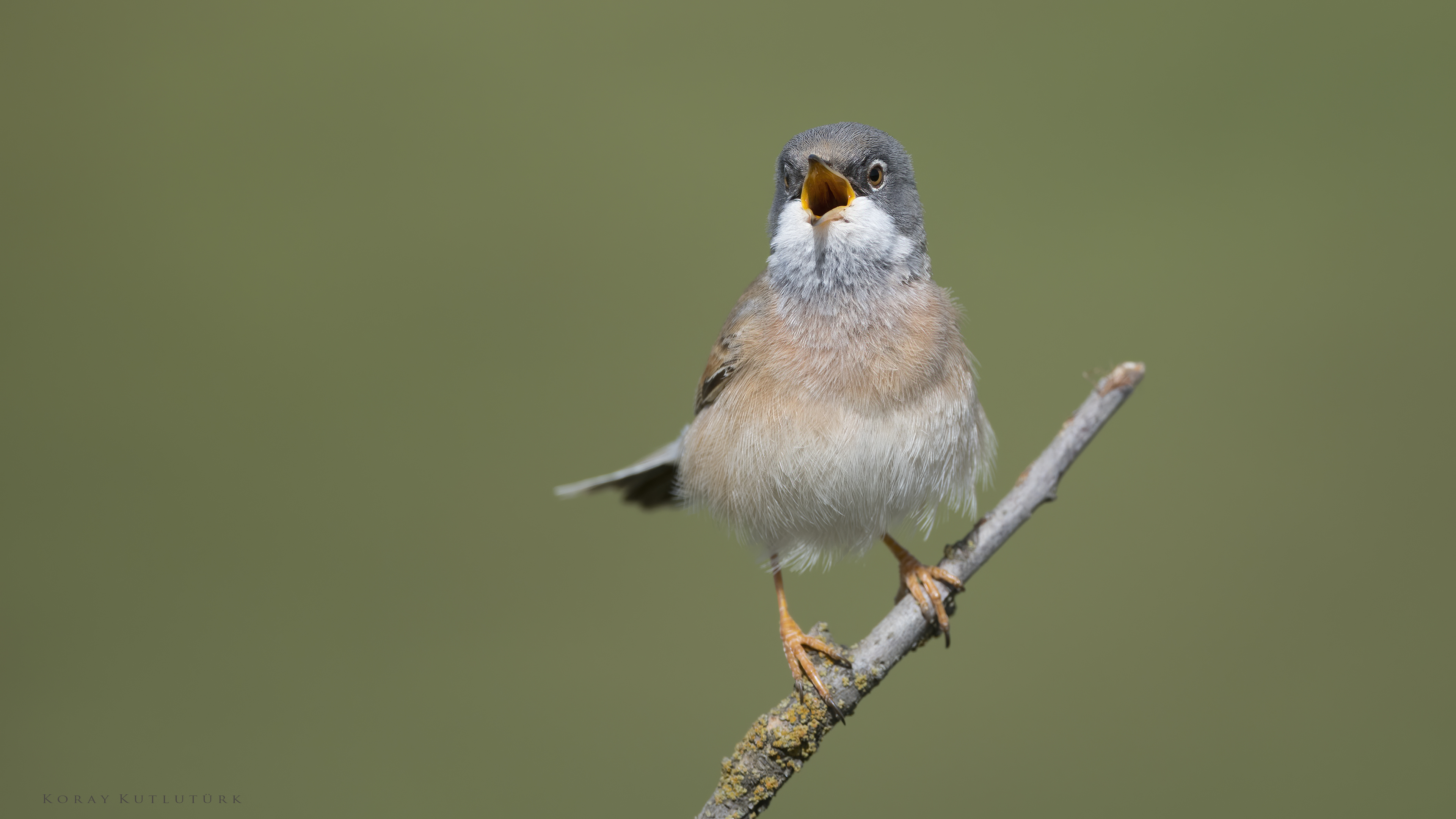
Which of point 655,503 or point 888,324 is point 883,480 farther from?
point 655,503

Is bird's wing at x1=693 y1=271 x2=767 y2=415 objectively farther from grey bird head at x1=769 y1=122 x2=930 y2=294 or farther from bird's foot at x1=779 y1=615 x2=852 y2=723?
bird's foot at x1=779 y1=615 x2=852 y2=723

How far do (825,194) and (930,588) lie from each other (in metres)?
0.84

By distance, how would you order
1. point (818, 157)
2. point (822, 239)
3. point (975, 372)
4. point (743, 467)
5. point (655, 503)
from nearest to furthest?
point (818, 157) → point (822, 239) → point (743, 467) → point (975, 372) → point (655, 503)

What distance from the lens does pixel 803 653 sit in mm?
1844

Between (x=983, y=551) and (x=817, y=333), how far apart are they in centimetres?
59

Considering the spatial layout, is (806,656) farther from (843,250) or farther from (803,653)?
(843,250)

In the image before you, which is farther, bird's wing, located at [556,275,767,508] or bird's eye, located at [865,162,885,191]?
bird's wing, located at [556,275,767,508]

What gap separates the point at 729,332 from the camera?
199cm

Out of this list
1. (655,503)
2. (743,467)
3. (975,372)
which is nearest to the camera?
(743,467)

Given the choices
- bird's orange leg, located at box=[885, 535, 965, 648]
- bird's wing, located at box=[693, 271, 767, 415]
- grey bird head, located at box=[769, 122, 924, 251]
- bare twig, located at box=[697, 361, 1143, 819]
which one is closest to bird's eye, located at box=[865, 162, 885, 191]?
grey bird head, located at box=[769, 122, 924, 251]

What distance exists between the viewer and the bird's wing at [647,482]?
2.21 meters

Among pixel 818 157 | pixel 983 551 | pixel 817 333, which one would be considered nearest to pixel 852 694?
pixel 983 551

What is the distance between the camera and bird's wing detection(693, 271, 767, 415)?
195 cm

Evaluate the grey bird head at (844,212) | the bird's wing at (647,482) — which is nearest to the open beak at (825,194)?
the grey bird head at (844,212)
